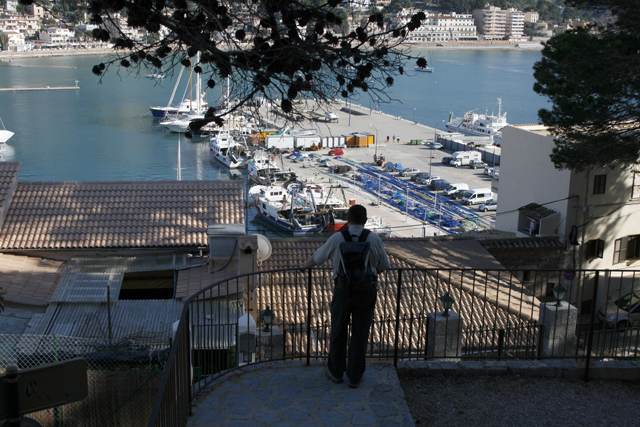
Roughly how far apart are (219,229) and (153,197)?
3468 millimetres

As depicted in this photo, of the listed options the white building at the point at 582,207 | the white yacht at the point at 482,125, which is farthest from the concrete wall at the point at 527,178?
the white yacht at the point at 482,125

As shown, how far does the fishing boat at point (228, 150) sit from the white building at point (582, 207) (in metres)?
34.3

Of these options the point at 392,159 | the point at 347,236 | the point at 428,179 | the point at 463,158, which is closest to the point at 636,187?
the point at 347,236

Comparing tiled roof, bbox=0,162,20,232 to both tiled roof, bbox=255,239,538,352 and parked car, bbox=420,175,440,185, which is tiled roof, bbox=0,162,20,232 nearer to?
tiled roof, bbox=255,239,538,352

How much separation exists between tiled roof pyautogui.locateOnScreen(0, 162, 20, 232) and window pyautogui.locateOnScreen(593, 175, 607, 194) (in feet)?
54.1

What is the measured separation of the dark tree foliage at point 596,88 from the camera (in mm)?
13695

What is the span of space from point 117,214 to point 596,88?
37.7 feet

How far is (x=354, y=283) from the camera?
4.14 m

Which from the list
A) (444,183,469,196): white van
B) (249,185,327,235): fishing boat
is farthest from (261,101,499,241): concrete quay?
(249,185,327,235): fishing boat

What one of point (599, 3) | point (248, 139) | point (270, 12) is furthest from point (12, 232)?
point (248, 139)

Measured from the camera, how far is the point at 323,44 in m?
6.37

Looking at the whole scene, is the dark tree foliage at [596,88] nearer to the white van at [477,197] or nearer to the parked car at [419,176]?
the white van at [477,197]

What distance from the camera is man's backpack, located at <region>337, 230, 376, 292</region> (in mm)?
4105

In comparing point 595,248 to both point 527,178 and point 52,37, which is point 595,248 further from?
point 52,37
